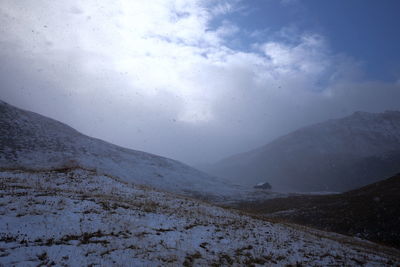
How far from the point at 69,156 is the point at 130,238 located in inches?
1930

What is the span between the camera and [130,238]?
12.9m

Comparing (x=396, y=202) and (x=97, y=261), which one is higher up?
(x=396, y=202)

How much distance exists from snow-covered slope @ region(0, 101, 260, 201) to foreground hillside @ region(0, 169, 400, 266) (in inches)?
1342

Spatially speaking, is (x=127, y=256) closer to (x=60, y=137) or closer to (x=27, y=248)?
(x=27, y=248)

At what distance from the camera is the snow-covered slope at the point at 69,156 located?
4800 cm

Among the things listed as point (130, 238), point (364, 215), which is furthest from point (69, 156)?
point (364, 215)

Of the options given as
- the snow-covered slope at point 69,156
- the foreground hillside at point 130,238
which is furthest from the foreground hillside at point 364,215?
the snow-covered slope at point 69,156

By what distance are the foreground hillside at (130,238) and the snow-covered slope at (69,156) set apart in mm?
34082

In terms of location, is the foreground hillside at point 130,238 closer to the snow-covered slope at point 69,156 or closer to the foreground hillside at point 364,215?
the foreground hillside at point 364,215

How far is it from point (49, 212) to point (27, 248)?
490cm

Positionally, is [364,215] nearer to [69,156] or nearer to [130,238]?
[130,238]

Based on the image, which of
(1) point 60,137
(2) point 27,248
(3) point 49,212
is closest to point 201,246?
(2) point 27,248

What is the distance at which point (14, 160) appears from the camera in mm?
43969

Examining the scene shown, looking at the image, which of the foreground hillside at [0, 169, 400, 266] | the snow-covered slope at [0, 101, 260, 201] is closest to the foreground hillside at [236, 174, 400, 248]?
the foreground hillside at [0, 169, 400, 266]
